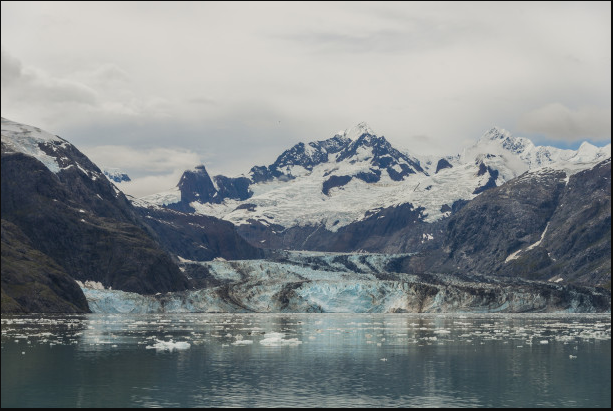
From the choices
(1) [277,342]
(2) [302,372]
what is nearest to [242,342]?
(1) [277,342]

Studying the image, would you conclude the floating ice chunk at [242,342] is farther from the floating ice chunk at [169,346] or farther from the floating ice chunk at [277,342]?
the floating ice chunk at [169,346]

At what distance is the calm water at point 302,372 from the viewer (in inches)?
2817

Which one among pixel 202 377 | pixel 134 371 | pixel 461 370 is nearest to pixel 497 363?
pixel 461 370

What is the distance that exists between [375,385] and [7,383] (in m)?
→ 37.6

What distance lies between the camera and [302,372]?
89375mm

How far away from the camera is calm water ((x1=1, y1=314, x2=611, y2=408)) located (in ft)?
235

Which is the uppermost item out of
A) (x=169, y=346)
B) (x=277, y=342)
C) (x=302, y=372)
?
(x=169, y=346)

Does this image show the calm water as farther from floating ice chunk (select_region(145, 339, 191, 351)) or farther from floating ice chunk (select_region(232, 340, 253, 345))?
floating ice chunk (select_region(145, 339, 191, 351))

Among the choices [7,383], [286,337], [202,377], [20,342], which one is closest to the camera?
[7,383]

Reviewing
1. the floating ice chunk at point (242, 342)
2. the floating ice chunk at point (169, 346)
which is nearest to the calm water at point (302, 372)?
the floating ice chunk at point (242, 342)

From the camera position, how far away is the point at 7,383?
78562 millimetres

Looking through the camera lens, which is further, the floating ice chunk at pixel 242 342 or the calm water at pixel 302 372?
the floating ice chunk at pixel 242 342

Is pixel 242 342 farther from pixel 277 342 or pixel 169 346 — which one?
pixel 169 346

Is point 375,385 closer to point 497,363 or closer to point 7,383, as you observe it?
point 497,363
